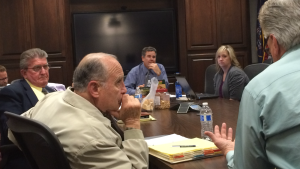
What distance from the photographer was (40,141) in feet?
3.89

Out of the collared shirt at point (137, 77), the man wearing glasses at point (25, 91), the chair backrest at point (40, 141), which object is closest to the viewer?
the chair backrest at point (40, 141)

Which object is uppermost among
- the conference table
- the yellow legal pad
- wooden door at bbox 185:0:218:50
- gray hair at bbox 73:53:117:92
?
wooden door at bbox 185:0:218:50

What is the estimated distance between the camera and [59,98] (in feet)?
4.83

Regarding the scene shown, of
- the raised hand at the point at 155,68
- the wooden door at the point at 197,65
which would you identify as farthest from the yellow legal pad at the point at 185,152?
the wooden door at the point at 197,65

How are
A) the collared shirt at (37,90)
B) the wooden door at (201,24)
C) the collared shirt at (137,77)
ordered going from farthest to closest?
1. the wooden door at (201,24)
2. the collared shirt at (137,77)
3. the collared shirt at (37,90)

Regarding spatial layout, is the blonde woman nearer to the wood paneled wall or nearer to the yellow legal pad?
the wood paneled wall

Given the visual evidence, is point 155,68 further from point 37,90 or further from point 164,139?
point 164,139

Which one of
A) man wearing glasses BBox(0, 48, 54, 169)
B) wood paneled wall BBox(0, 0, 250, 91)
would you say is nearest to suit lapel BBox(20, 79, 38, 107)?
man wearing glasses BBox(0, 48, 54, 169)

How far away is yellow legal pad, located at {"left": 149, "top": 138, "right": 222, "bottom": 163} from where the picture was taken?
4.79ft

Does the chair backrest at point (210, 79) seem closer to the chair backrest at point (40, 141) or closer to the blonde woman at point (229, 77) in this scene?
the blonde woman at point (229, 77)

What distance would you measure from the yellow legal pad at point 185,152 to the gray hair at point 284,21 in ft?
1.98

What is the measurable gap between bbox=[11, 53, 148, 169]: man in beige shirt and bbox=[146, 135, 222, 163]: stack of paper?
95mm

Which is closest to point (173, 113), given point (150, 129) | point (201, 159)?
point (150, 129)

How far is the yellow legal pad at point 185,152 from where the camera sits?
1.46 metres
